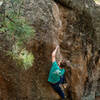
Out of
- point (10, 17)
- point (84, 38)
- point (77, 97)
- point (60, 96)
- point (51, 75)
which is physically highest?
point (10, 17)

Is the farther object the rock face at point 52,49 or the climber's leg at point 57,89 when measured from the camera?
the climber's leg at point 57,89

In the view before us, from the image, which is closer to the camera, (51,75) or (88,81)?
(51,75)

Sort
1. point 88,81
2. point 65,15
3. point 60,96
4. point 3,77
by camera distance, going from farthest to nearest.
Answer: point 88,81 → point 65,15 → point 60,96 → point 3,77

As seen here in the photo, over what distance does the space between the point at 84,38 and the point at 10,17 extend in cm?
280

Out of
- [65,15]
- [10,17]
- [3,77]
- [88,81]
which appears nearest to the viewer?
[10,17]

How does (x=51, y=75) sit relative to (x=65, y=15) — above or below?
below

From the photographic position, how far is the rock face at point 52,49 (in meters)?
2.60

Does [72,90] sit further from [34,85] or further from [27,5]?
[27,5]

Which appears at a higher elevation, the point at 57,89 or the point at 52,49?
the point at 52,49

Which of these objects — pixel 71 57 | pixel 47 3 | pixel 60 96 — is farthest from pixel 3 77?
pixel 71 57

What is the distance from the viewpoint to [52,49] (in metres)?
2.76

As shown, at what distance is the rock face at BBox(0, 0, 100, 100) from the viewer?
2.60 meters

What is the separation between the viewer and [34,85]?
2.75 m

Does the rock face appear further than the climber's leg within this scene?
No
